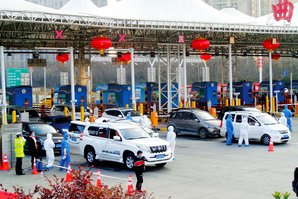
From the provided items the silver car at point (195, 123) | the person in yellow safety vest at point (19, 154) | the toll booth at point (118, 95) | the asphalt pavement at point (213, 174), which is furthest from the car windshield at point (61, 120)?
the toll booth at point (118, 95)

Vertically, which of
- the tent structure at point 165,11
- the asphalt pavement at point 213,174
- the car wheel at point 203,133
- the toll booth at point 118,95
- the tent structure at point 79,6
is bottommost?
the asphalt pavement at point 213,174

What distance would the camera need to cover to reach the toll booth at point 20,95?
35.0 metres

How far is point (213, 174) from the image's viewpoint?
16234 mm

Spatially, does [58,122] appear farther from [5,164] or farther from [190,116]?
[5,164]

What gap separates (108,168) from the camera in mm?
17828

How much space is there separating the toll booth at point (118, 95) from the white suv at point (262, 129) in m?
17.2

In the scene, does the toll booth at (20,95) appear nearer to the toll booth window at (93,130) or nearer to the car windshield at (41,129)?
the car windshield at (41,129)

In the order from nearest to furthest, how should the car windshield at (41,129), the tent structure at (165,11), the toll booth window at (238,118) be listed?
the car windshield at (41,129)
the toll booth window at (238,118)
the tent structure at (165,11)

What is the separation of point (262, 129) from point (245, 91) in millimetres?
21143

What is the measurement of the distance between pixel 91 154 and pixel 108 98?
929 inches

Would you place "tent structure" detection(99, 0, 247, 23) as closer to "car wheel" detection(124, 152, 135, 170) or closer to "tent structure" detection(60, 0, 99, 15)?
"tent structure" detection(60, 0, 99, 15)

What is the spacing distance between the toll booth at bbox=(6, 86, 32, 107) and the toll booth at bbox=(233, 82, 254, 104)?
57.5ft

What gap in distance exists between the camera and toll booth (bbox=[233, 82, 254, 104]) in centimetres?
4356

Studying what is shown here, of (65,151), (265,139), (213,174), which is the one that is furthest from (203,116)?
(65,151)
